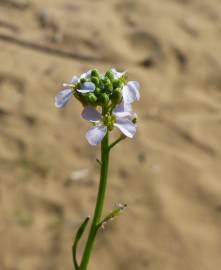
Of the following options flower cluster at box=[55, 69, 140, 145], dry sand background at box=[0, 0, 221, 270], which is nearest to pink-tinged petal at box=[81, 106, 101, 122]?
flower cluster at box=[55, 69, 140, 145]

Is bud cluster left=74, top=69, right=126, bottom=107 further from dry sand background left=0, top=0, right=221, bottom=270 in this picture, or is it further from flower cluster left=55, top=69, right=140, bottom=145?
dry sand background left=0, top=0, right=221, bottom=270

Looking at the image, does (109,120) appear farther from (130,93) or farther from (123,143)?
(123,143)

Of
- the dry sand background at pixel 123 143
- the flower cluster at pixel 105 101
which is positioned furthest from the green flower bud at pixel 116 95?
the dry sand background at pixel 123 143

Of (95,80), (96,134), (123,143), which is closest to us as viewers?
(96,134)

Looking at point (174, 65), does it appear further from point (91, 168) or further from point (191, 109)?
point (91, 168)

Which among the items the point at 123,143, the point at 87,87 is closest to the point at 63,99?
the point at 87,87

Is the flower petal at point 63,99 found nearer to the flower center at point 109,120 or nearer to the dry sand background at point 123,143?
the flower center at point 109,120
